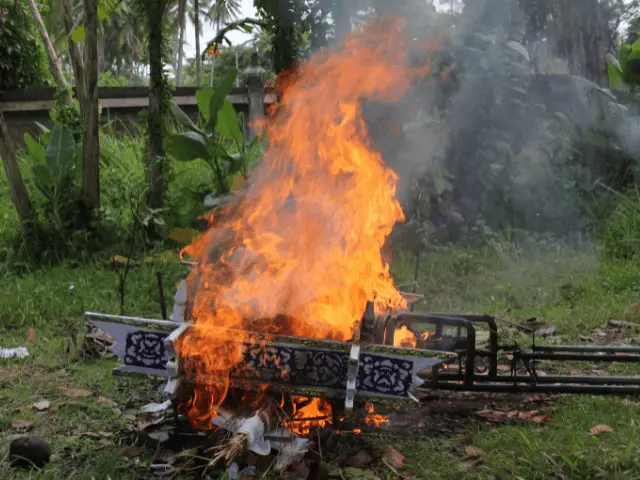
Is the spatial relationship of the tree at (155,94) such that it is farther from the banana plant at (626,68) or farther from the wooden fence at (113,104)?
the banana plant at (626,68)

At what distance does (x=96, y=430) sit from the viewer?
3.94m

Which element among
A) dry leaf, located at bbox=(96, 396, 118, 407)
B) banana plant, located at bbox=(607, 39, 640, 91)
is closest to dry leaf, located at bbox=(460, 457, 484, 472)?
dry leaf, located at bbox=(96, 396, 118, 407)

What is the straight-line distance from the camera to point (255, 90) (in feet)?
37.6

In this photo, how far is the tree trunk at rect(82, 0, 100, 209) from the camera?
771 centimetres

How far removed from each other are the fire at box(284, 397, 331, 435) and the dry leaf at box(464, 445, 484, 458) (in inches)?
30.8

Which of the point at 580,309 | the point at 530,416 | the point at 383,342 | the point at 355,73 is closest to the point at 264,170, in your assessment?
the point at 355,73

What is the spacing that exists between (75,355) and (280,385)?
2419 mm

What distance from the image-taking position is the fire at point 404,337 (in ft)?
13.9

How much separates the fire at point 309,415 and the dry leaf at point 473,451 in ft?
2.57

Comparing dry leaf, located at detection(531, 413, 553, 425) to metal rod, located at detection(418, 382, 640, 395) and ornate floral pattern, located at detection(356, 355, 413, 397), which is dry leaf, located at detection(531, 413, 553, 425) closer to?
metal rod, located at detection(418, 382, 640, 395)

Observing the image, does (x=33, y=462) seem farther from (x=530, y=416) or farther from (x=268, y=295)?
(x=530, y=416)

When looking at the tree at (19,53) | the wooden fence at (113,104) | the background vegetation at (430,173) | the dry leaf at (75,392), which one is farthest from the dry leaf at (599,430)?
the tree at (19,53)

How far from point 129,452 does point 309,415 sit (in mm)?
1014

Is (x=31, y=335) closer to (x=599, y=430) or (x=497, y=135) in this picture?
(x=599, y=430)
